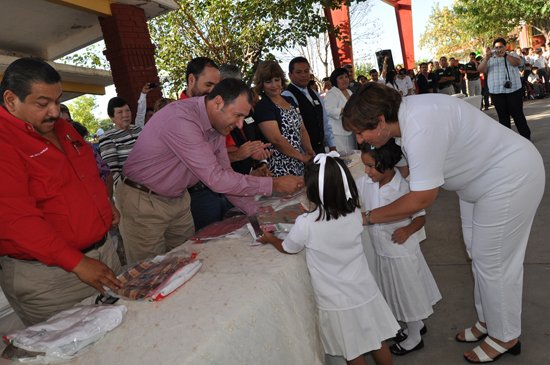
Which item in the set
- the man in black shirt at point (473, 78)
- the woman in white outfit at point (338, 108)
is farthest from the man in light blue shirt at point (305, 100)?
the man in black shirt at point (473, 78)

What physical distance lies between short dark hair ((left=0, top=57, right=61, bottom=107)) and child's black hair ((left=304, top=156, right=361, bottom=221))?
48.1 inches

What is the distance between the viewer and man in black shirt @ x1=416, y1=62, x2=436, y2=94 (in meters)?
11.5

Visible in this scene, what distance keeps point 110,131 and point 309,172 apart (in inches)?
106

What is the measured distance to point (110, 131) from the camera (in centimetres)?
390

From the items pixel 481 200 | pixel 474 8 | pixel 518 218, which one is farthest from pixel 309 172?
pixel 474 8

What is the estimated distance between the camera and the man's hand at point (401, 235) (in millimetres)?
2291

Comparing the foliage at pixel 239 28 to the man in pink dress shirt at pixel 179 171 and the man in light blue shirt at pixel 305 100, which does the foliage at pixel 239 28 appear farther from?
the man in pink dress shirt at pixel 179 171

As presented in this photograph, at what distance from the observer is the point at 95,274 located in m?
1.70

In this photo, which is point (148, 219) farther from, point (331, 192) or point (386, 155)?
point (386, 155)

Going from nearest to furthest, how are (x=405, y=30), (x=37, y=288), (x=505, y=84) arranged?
(x=37, y=288) → (x=505, y=84) → (x=405, y=30)

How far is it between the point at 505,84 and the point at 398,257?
5.15 meters

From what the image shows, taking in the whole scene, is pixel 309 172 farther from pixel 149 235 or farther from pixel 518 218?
pixel 149 235

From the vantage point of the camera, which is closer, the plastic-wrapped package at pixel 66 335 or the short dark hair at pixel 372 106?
the plastic-wrapped package at pixel 66 335

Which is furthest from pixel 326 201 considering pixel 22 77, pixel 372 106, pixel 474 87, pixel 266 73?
pixel 474 87
